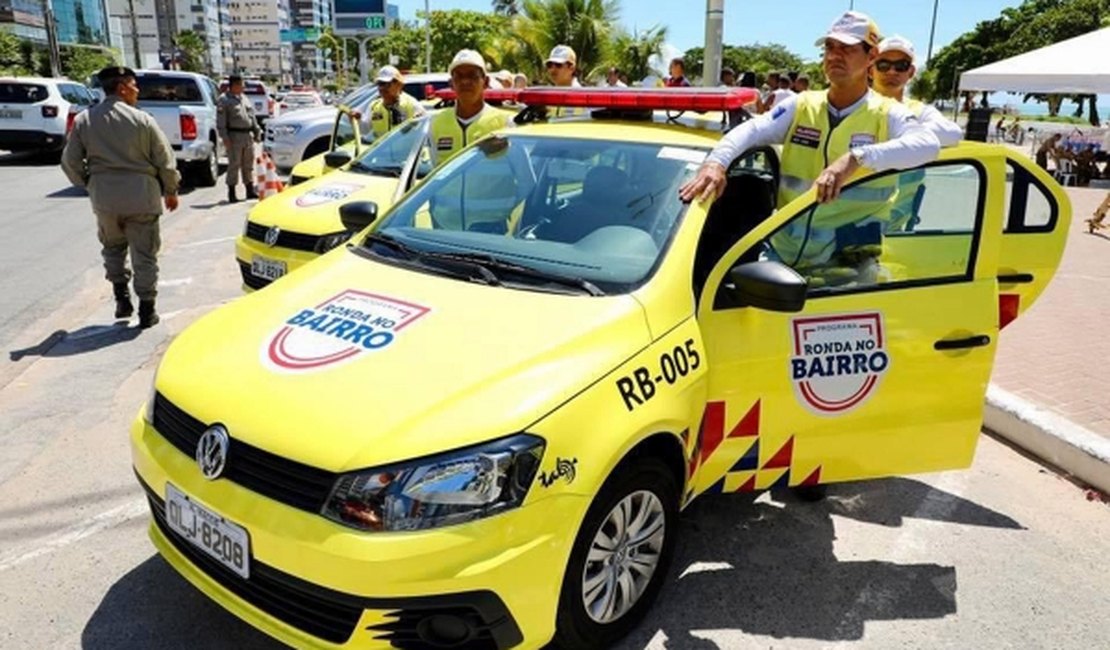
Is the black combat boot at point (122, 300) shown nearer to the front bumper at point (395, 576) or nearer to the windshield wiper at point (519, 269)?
the windshield wiper at point (519, 269)

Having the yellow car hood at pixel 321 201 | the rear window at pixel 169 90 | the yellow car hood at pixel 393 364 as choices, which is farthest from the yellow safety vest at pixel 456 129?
the rear window at pixel 169 90

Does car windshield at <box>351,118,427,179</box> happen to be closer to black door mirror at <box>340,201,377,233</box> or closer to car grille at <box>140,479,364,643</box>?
black door mirror at <box>340,201,377,233</box>

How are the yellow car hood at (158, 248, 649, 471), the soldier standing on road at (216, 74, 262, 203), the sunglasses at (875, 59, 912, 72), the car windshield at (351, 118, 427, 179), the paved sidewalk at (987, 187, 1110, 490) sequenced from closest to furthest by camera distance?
the yellow car hood at (158, 248, 649, 471) < the paved sidewalk at (987, 187, 1110, 490) < the sunglasses at (875, 59, 912, 72) < the car windshield at (351, 118, 427, 179) < the soldier standing on road at (216, 74, 262, 203)

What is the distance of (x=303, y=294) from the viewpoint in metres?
3.05

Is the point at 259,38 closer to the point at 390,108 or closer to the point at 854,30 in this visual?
the point at 390,108

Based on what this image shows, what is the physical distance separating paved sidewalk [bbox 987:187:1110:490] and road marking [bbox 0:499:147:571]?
432cm

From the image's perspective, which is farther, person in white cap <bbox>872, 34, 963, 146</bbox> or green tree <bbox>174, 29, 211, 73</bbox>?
green tree <bbox>174, 29, 211, 73</bbox>

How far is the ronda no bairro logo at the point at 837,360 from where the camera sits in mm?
3012

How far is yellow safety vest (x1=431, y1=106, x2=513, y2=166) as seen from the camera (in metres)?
5.48

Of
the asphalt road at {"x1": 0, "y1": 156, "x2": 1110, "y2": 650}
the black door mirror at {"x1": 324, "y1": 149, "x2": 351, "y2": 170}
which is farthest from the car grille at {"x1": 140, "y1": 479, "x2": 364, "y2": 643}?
the black door mirror at {"x1": 324, "y1": 149, "x2": 351, "y2": 170}

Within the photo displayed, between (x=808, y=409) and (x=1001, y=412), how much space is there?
2168mm

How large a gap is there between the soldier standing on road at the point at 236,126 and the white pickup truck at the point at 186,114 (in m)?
1.18

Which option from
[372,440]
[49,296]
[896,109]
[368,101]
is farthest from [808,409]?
[368,101]

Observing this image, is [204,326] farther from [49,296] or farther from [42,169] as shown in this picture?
[42,169]
